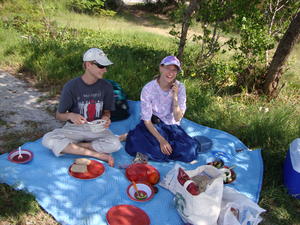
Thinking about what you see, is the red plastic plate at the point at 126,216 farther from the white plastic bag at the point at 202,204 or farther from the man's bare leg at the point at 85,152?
the man's bare leg at the point at 85,152

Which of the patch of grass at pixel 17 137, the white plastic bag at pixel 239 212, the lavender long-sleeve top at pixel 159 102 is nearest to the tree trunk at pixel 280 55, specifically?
the lavender long-sleeve top at pixel 159 102

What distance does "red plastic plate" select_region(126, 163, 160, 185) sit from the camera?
2719 millimetres

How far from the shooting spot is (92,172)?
273 centimetres

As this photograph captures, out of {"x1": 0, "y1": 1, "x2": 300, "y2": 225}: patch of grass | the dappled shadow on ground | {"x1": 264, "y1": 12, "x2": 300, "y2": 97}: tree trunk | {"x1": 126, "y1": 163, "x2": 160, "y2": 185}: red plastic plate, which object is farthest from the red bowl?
the dappled shadow on ground

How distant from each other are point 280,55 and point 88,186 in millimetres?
3681

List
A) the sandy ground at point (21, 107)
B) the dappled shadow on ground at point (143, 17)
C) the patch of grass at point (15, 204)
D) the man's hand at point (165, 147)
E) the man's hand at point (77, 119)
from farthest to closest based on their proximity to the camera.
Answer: the dappled shadow on ground at point (143, 17) → the sandy ground at point (21, 107) → the man's hand at point (165, 147) → the man's hand at point (77, 119) → the patch of grass at point (15, 204)

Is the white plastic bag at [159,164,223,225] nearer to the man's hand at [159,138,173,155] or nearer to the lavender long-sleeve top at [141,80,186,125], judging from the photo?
the man's hand at [159,138,173,155]

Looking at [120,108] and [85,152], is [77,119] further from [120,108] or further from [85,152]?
[120,108]

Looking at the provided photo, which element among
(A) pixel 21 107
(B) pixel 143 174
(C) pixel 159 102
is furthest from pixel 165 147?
(A) pixel 21 107

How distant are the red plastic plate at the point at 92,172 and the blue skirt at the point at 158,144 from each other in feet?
1.53

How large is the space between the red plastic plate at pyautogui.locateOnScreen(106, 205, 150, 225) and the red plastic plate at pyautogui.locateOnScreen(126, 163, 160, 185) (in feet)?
1.20

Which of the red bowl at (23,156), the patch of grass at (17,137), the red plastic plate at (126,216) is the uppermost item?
the red bowl at (23,156)

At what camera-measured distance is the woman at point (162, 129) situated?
3096mm

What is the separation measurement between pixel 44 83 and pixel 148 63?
2116 mm
